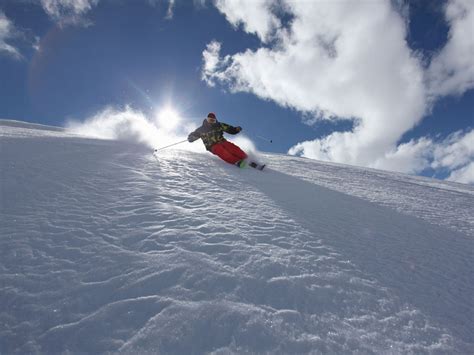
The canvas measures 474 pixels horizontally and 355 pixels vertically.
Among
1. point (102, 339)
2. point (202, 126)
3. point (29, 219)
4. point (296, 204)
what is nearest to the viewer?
point (102, 339)

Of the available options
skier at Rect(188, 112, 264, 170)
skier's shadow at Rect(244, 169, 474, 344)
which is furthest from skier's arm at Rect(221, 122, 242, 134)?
skier's shadow at Rect(244, 169, 474, 344)

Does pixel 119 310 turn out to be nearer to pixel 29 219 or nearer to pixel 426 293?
pixel 29 219

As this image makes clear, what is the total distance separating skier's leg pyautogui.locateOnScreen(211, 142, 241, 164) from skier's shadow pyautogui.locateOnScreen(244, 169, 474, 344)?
2617 mm

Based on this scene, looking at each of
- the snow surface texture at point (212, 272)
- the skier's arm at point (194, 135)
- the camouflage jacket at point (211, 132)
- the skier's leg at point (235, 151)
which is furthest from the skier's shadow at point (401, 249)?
the skier's arm at point (194, 135)

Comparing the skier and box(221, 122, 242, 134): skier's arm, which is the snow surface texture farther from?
box(221, 122, 242, 134): skier's arm

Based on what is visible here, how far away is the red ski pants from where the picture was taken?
8633mm

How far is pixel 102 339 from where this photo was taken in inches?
76.4

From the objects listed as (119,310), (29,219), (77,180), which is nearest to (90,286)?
(119,310)

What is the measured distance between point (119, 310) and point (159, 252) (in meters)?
0.82

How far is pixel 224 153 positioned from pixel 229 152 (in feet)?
0.58

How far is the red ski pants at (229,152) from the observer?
8633mm

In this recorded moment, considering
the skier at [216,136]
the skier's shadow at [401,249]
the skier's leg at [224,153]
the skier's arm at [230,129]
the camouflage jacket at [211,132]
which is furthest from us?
the skier's arm at [230,129]

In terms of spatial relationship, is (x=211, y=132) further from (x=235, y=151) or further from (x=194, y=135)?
(x=235, y=151)

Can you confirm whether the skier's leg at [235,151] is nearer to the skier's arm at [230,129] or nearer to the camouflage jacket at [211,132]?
the camouflage jacket at [211,132]
